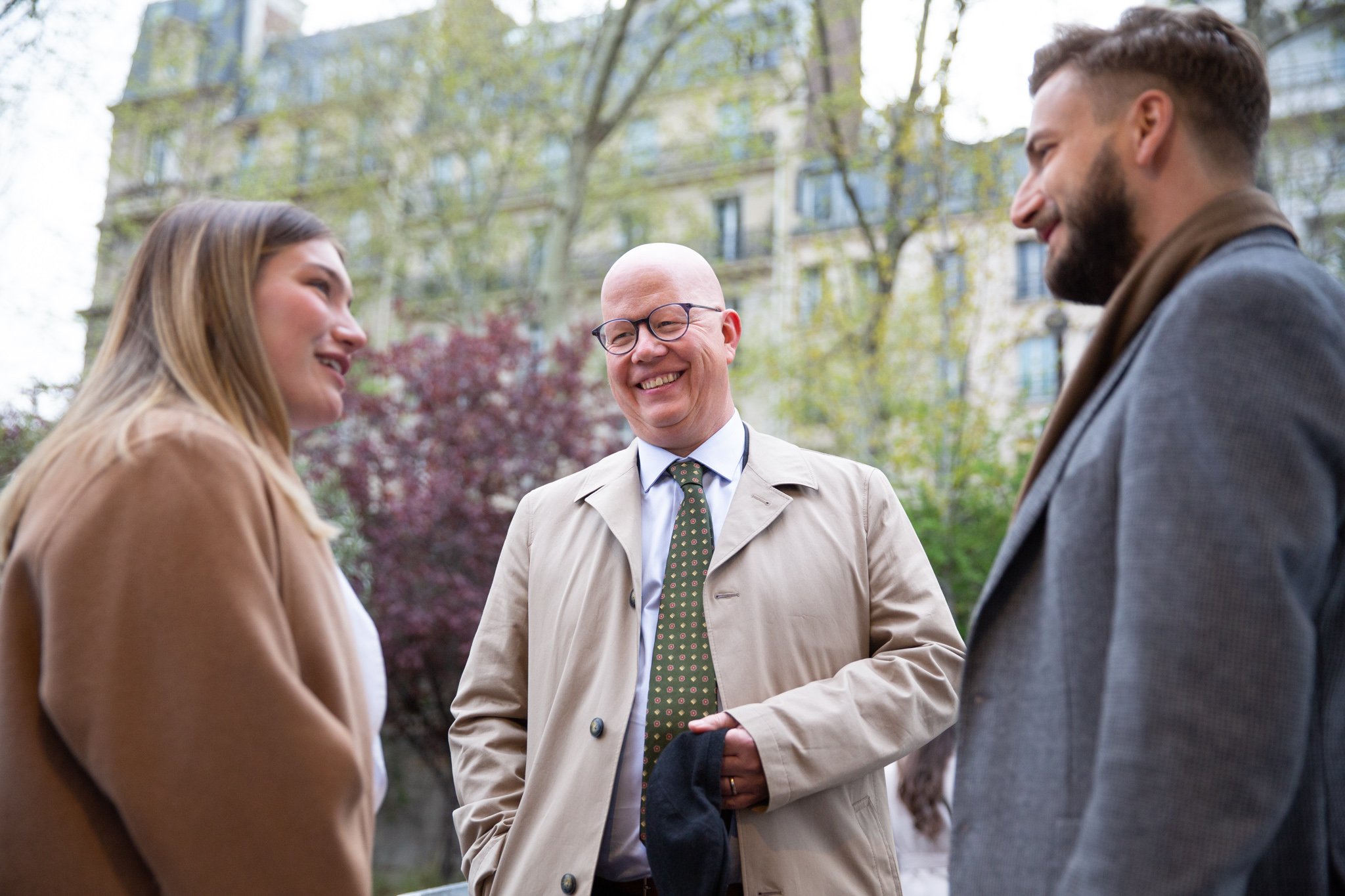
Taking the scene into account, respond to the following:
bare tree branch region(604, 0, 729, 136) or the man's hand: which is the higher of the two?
bare tree branch region(604, 0, 729, 136)

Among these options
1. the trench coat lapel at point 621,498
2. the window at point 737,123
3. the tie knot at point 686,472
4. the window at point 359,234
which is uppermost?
the window at point 737,123

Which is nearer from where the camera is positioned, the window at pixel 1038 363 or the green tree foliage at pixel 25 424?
the green tree foliage at pixel 25 424

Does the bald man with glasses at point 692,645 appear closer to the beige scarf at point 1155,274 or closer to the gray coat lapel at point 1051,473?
the gray coat lapel at point 1051,473

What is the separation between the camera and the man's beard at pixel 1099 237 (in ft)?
6.29

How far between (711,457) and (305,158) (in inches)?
768

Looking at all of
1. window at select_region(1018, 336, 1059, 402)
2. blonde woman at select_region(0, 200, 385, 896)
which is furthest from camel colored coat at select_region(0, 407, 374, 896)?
window at select_region(1018, 336, 1059, 402)

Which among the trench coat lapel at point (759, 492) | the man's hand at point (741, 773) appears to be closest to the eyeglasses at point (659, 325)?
the trench coat lapel at point (759, 492)

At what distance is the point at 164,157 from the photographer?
1975 cm

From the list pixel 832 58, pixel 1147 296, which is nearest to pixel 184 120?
pixel 832 58

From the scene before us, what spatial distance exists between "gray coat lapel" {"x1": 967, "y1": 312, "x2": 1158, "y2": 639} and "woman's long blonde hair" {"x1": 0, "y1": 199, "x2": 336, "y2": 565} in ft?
3.80

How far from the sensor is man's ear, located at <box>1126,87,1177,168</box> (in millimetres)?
1877

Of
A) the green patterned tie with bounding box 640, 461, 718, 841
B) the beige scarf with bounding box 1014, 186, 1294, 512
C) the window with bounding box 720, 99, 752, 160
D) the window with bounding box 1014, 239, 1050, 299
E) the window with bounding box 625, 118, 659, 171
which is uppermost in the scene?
the window with bounding box 625, 118, 659, 171

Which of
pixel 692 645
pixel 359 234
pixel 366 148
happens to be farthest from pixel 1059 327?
pixel 359 234

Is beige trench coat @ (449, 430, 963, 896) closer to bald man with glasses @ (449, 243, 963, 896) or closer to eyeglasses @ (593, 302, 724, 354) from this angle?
bald man with glasses @ (449, 243, 963, 896)
